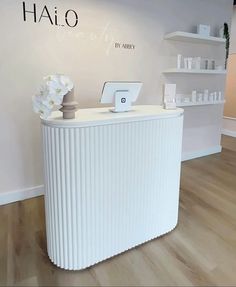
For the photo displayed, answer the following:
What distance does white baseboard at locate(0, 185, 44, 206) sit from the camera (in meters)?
2.83

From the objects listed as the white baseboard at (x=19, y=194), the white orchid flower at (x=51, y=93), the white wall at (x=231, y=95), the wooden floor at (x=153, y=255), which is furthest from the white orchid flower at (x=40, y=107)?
the white wall at (x=231, y=95)

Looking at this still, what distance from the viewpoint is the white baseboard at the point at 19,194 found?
9.29 feet

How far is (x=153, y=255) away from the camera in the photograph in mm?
2004

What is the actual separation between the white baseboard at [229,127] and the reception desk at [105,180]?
4.51 m

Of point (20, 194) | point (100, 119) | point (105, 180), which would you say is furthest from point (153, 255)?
point (20, 194)

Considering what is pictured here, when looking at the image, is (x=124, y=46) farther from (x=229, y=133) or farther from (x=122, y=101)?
(x=229, y=133)

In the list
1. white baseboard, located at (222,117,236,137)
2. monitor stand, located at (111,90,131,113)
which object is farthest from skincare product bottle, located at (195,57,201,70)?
white baseboard, located at (222,117,236,137)

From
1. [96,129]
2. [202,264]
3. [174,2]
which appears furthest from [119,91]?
[174,2]

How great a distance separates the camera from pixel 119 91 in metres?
1.99

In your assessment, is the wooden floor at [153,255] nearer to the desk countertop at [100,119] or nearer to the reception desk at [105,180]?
the reception desk at [105,180]

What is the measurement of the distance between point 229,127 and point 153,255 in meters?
5.03

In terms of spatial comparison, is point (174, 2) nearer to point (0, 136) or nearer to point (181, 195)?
point (181, 195)

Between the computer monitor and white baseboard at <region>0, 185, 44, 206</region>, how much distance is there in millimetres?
1626

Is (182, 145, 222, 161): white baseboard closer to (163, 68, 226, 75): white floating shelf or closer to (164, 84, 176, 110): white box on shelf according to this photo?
(163, 68, 226, 75): white floating shelf
